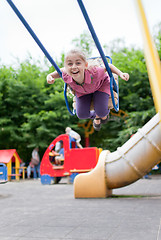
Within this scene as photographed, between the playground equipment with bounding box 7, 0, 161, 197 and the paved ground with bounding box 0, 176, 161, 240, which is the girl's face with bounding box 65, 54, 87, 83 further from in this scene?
the playground equipment with bounding box 7, 0, 161, 197

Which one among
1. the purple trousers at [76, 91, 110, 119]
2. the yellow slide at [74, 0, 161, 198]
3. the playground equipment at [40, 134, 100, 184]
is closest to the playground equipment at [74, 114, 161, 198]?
the yellow slide at [74, 0, 161, 198]

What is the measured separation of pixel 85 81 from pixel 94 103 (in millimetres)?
418

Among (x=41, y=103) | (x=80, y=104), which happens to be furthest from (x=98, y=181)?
(x=41, y=103)

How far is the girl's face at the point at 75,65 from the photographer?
2.76m

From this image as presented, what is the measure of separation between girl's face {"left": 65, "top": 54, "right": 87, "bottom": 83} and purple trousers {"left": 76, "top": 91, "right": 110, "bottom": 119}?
52cm

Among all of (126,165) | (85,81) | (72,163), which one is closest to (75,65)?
(85,81)

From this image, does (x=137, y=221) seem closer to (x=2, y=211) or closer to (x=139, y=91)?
(x=2, y=211)

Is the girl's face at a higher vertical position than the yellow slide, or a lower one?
higher

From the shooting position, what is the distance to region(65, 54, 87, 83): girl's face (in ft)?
9.05

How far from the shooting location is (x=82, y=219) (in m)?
4.75

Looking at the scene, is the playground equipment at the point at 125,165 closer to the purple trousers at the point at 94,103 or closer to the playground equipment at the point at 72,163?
the playground equipment at the point at 72,163

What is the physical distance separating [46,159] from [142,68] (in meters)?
6.97

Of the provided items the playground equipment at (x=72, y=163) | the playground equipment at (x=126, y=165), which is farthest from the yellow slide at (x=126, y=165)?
the playground equipment at (x=72, y=163)

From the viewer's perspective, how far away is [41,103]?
16.6 m
